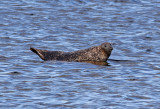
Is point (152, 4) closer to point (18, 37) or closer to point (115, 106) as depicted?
point (18, 37)

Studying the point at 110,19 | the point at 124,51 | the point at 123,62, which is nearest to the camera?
the point at 123,62

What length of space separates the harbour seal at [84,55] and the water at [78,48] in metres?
0.25

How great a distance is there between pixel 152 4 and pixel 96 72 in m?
13.8

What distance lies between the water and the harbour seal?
25 centimetres

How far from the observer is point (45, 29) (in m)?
22.4

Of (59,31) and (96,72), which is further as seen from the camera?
(59,31)

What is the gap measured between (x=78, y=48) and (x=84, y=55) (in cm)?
218

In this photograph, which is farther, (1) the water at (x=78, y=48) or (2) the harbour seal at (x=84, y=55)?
(2) the harbour seal at (x=84, y=55)

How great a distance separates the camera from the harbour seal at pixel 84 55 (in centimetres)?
1662

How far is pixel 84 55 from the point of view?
54.8 feet

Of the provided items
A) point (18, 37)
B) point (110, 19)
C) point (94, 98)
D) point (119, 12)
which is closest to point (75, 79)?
point (94, 98)

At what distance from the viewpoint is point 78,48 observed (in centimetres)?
1886

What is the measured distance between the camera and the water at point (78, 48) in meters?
12.1

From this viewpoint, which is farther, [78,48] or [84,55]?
[78,48]
